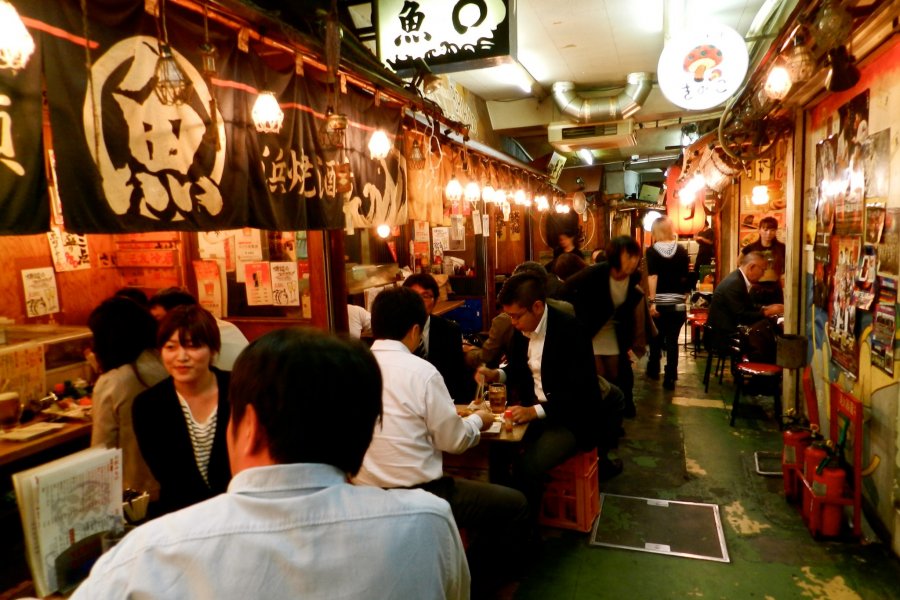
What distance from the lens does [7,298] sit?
22.1 ft

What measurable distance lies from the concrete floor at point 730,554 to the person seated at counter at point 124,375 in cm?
300

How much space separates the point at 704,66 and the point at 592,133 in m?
5.25

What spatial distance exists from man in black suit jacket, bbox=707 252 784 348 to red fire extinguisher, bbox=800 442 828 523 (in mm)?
4078

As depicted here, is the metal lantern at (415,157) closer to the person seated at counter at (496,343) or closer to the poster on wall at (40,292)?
the person seated at counter at (496,343)

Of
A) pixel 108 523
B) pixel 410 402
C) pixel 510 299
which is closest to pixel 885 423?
pixel 510 299

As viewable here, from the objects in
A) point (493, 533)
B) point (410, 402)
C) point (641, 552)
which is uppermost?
point (410, 402)

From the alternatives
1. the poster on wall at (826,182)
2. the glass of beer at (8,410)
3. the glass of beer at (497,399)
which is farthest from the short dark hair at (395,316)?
the poster on wall at (826,182)

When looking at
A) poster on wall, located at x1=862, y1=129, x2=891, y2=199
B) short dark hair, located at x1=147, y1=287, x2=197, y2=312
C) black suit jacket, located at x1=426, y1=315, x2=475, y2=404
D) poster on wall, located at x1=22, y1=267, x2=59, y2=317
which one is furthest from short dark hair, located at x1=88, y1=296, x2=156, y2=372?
poster on wall, located at x1=862, y1=129, x2=891, y2=199

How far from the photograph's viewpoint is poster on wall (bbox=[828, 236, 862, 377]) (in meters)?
5.29

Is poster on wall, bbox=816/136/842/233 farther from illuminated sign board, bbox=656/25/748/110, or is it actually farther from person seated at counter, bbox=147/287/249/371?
person seated at counter, bbox=147/287/249/371

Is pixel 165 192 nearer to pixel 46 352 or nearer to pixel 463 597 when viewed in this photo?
pixel 463 597

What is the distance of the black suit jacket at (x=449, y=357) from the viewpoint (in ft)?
18.5

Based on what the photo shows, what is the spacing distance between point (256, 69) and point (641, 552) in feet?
16.9

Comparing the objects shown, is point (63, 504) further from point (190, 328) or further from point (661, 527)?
point (661, 527)
